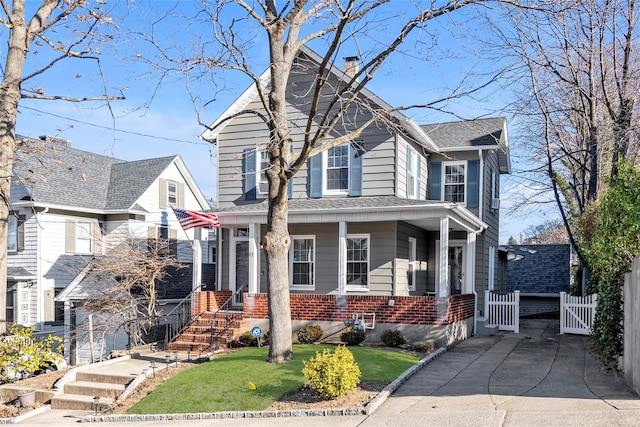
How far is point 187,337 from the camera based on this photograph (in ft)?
53.8

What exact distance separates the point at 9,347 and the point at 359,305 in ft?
28.0

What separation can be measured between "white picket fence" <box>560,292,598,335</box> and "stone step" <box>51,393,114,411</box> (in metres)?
13.5

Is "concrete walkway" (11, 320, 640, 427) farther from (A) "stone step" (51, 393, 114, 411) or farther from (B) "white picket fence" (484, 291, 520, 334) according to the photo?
(B) "white picket fence" (484, 291, 520, 334)

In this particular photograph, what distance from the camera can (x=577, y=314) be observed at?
18.2 m

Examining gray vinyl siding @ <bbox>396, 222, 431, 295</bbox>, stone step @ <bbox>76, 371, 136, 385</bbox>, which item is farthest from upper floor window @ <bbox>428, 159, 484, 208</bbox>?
stone step @ <bbox>76, 371, 136, 385</bbox>

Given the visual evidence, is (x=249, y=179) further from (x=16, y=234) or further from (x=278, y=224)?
(x=16, y=234)

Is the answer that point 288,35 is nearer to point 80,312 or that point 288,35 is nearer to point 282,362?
point 282,362

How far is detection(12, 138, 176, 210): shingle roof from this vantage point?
24.4m

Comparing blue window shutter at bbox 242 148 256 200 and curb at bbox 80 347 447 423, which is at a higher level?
blue window shutter at bbox 242 148 256 200

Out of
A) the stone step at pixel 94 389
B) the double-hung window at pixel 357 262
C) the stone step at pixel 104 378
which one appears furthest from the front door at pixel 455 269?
the stone step at pixel 94 389

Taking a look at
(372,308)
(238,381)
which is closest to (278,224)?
(238,381)

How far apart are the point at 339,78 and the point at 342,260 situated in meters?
5.23

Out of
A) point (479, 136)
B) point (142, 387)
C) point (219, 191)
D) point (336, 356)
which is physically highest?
point (479, 136)

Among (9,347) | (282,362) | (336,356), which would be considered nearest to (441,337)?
(282,362)
